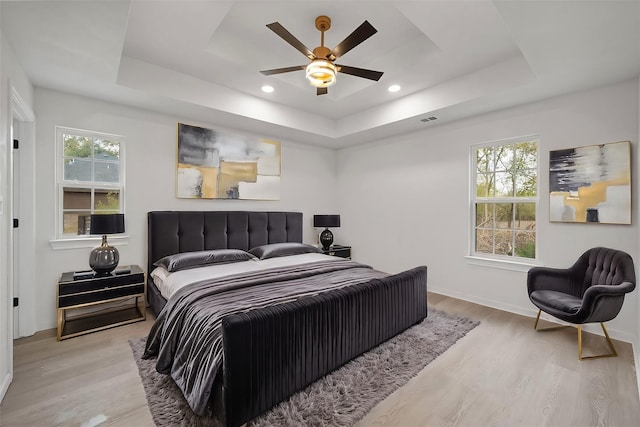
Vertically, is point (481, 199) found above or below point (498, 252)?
above

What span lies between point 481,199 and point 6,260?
15.3 feet

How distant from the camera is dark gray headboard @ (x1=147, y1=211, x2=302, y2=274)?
346 centimetres

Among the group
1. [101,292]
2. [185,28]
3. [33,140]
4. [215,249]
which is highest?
[185,28]

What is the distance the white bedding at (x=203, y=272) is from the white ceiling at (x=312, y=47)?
188 centimetres

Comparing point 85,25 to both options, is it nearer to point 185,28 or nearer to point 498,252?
point 185,28

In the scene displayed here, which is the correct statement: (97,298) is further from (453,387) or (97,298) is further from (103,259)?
(453,387)

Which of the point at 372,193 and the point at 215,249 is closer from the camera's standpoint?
the point at 215,249

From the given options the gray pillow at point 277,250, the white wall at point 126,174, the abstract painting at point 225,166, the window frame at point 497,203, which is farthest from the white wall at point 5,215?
the window frame at point 497,203

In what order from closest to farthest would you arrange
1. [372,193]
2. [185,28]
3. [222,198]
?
[185,28]
[222,198]
[372,193]

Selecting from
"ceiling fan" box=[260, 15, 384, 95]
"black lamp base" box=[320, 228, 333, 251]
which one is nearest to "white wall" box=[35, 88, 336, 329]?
"black lamp base" box=[320, 228, 333, 251]

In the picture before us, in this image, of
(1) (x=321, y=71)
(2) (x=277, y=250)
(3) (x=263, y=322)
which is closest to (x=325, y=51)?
(1) (x=321, y=71)

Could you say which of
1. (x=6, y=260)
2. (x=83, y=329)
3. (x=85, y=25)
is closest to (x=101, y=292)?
(x=83, y=329)

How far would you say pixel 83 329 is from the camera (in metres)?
2.86

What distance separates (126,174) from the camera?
3.35m
